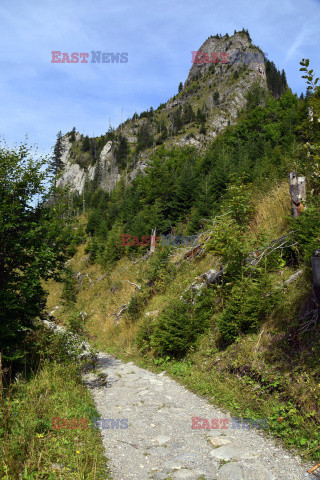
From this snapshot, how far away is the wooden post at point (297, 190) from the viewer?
7449 mm

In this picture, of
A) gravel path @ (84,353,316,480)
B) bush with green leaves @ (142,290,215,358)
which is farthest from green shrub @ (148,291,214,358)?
gravel path @ (84,353,316,480)

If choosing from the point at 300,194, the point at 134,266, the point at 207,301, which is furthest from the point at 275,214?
the point at 134,266

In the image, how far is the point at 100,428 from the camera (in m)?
4.59

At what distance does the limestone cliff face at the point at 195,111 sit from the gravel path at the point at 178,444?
74.0m

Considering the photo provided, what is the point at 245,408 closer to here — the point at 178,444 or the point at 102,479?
the point at 178,444

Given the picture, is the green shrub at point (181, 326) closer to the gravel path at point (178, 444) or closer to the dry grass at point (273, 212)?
the gravel path at point (178, 444)

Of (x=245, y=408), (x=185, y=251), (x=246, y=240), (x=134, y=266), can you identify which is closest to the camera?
(x=245, y=408)

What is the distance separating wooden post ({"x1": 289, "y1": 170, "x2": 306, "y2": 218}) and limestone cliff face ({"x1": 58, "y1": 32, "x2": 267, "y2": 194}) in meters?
71.5

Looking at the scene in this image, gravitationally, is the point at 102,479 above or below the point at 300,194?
below

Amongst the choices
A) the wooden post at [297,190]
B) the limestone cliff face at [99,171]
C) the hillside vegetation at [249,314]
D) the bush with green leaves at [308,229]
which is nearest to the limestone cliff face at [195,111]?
the limestone cliff face at [99,171]

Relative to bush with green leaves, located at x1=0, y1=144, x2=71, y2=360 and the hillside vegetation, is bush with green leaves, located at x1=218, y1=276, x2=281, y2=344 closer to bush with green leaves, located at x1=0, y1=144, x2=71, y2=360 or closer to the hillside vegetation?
the hillside vegetation

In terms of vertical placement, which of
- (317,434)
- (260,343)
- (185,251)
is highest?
(185,251)

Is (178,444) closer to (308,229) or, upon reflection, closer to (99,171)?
(308,229)

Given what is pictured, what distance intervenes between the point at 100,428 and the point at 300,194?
680 centimetres
